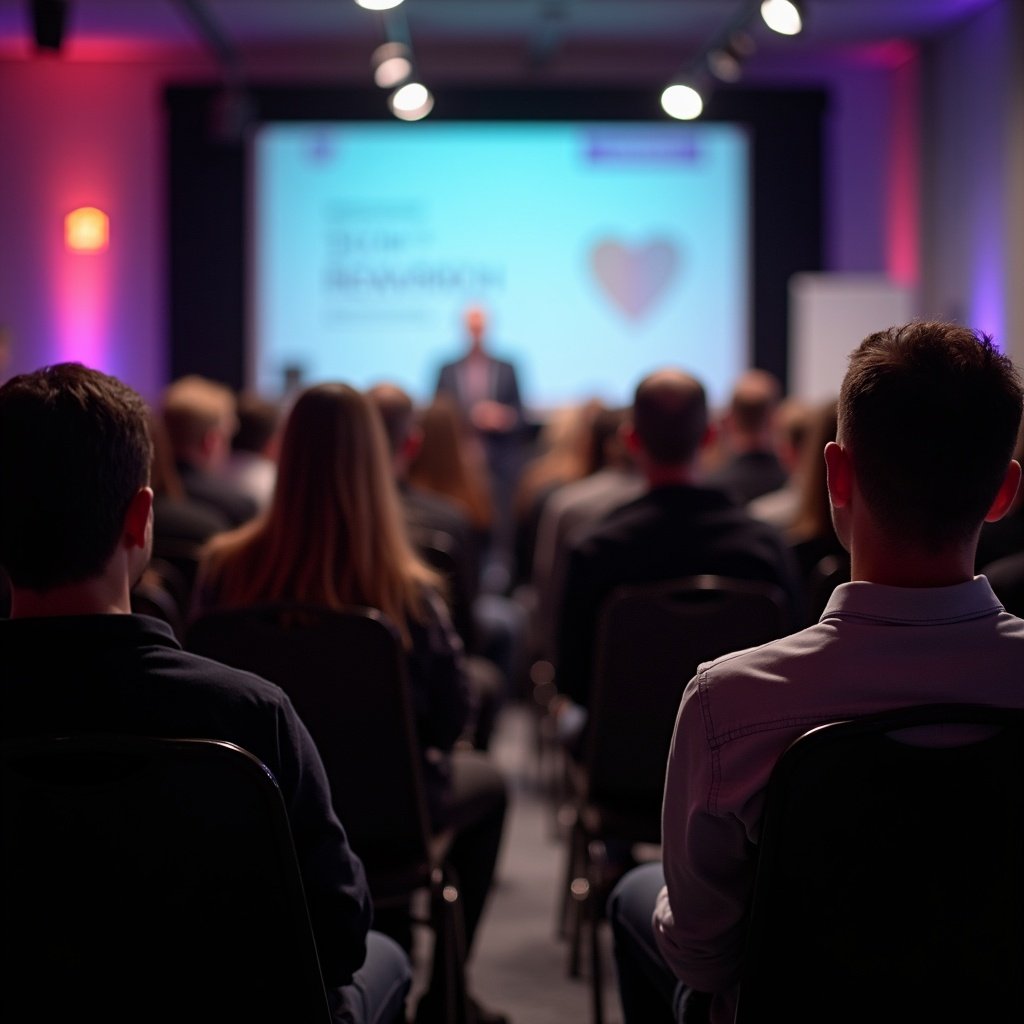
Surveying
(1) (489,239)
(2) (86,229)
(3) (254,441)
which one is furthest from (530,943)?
(2) (86,229)

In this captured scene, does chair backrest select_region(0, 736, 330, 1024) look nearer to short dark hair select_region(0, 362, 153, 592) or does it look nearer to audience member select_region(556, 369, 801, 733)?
short dark hair select_region(0, 362, 153, 592)

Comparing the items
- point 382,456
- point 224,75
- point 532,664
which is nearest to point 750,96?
point 224,75

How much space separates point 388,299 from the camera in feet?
31.2

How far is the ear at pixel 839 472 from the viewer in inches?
53.6

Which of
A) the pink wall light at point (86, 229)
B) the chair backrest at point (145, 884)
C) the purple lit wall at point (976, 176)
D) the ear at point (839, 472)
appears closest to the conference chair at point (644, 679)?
the ear at point (839, 472)

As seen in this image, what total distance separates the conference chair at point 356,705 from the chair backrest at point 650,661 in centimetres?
45

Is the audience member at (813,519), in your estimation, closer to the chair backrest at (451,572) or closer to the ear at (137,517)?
the chair backrest at (451,572)

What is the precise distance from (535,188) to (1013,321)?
137 inches

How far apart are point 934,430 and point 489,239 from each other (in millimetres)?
8429

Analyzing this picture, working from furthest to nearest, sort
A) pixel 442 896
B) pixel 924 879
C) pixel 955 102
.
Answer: pixel 955 102
pixel 442 896
pixel 924 879

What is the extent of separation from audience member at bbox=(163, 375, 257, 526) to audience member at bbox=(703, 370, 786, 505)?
65.7 inches

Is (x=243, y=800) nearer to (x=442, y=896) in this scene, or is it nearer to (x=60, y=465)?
(x=60, y=465)

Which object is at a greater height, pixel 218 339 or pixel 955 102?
pixel 955 102

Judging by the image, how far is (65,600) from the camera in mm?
1345
